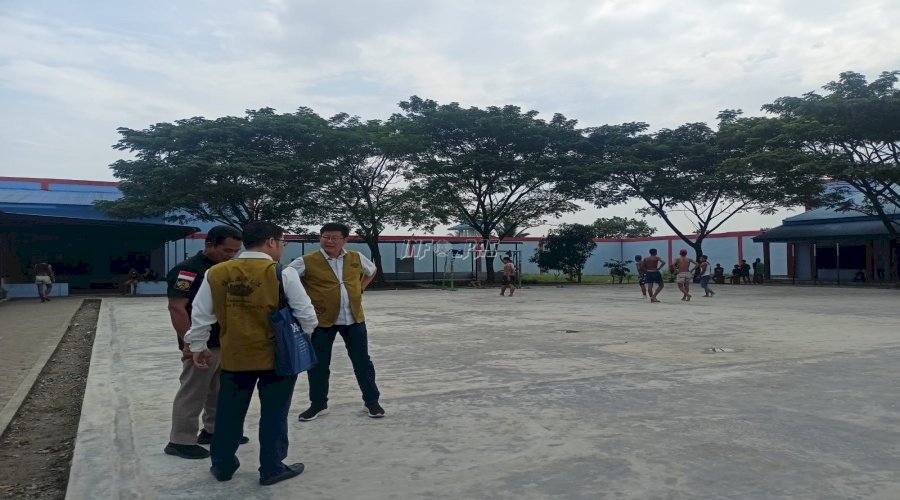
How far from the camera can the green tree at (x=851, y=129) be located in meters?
22.8

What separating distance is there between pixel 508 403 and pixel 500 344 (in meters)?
3.75

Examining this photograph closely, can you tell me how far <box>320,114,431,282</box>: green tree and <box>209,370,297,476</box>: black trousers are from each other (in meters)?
24.9

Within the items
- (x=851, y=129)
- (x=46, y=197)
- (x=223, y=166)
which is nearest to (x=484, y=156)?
(x=223, y=166)

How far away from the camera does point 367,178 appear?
30266 mm

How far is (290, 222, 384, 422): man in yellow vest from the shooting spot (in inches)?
188

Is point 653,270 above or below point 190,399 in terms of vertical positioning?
above

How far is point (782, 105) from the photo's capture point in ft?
87.4

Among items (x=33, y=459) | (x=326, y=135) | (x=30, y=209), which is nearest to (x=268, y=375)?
(x=33, y=459)

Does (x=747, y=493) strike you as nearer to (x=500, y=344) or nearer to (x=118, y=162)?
(x=500, y=344)

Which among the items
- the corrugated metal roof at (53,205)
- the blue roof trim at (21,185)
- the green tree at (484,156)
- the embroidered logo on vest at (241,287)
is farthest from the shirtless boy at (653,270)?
the blue roof trim at (21,185)

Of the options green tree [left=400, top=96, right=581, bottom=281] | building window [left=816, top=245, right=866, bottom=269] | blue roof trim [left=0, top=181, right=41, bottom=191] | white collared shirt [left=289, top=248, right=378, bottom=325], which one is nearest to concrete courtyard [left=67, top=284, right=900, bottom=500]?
white collared shirt [left=289, top=248, right=378, bottom=325]

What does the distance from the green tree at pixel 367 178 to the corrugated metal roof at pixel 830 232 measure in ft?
56.7

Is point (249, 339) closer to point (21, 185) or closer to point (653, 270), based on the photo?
point (653, 270)

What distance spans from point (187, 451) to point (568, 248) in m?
30.1
